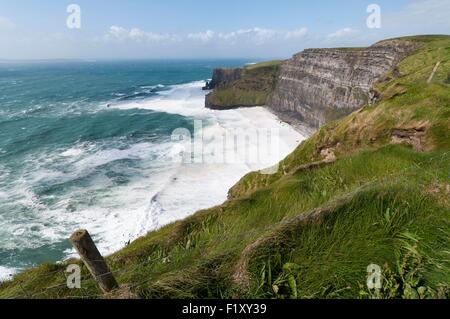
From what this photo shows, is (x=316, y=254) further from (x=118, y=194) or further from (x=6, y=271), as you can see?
(x=118, y=194)

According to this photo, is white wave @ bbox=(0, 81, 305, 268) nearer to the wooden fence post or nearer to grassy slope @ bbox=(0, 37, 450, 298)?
grassy slope @ bbox=(0, 37, 450, 298)

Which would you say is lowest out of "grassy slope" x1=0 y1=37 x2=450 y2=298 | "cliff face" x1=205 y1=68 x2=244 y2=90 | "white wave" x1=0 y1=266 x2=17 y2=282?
"white wave" x1=0 y1=266 x2=17 y2=282

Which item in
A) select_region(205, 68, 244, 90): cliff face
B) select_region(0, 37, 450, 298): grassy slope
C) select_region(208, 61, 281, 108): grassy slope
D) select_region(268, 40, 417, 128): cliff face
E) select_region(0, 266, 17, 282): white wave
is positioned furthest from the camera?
select_region(205, 68, 244, 90): cliff face

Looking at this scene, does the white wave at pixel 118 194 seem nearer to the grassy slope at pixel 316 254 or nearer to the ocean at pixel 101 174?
the ocean at pixel 101 174

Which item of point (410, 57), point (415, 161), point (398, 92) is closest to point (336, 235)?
point (415, 161)

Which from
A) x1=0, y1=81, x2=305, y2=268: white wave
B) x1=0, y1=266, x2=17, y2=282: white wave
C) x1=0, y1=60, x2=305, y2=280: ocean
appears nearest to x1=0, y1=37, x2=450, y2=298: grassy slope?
x1=0, y1=266, x2=17, y2=282: white wave

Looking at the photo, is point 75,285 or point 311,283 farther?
point 75,285

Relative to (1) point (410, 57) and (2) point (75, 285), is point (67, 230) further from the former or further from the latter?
(1) point (410, 57)

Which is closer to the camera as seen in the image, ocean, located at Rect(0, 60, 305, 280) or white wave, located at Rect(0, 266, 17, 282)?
white wave, located at Rect(0, 266, 17, 282)

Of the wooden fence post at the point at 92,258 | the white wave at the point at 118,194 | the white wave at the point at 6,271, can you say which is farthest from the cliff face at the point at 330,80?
the wooden fence post at the point at 92,258
